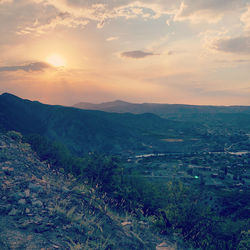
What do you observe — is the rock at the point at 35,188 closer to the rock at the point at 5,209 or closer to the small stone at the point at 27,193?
the small stone at the point at 27,193

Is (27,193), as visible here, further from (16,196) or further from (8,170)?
(8,170)

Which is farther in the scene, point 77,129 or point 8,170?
point 77,129

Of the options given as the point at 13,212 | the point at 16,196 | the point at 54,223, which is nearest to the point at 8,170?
the point at 16,196

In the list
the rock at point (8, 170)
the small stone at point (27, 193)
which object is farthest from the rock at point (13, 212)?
the rock at point (8, 170)

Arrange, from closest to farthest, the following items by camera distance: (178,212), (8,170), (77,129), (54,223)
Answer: (54,223) → (8,170) → (178,212) → (77,129)

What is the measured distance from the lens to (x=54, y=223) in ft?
23.0

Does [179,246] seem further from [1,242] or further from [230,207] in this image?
[230,207]

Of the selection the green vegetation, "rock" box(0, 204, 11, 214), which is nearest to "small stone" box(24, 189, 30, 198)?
"rock" box(0, 204, 11, 214)

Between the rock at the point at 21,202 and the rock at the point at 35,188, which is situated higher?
the rock at the point at 35,188

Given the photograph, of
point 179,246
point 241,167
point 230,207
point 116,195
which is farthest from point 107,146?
point 179,246

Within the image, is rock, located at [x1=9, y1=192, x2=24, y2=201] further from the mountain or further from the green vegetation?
the mountain

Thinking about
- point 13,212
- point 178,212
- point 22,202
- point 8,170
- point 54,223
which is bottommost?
point 178,212

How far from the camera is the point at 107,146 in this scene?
5379 inches

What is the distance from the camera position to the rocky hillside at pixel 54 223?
6.20 metres
